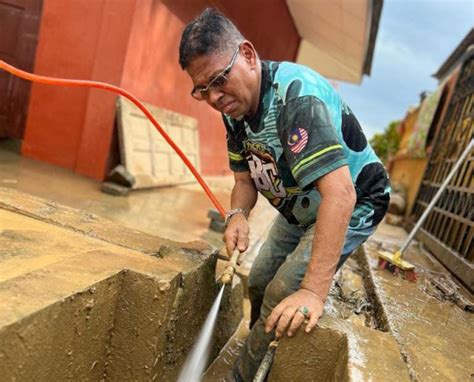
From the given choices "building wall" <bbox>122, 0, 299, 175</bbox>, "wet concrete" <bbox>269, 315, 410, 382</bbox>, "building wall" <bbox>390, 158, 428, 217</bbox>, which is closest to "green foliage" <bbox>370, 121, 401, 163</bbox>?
"building wall" <bbox>390, 158, 428, 217</bbox>

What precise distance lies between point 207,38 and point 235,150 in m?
0.76

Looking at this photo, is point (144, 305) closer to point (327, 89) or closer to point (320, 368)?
point (320, 368)

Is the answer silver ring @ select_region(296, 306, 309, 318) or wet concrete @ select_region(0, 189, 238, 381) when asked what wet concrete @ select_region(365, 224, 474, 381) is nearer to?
silver ring @ select_region(296, 306, 309, 318)

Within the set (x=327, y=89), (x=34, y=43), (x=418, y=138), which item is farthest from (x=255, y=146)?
(x=418, y=138)

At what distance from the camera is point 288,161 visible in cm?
180

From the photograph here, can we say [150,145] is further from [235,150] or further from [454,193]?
[454,193]

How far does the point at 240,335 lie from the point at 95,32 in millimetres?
4051

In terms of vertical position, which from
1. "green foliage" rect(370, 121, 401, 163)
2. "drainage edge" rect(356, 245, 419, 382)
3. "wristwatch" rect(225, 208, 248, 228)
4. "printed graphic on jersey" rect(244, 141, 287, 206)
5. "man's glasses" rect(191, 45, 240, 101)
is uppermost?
"green foliage" rect(370, 121, 401, 163)

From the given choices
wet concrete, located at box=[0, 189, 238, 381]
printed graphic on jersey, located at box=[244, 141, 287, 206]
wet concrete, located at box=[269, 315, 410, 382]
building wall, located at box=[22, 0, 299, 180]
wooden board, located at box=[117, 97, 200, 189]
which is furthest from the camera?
wooden board, located at box=[117, 97, 200, 189]

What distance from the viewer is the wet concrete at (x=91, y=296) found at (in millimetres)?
1284

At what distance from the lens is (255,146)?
2.11m

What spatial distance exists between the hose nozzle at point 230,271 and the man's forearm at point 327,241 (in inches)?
13.7

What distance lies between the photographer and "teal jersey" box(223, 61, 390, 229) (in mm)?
1695

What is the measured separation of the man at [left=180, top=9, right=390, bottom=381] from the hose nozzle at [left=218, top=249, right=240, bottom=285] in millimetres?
108
